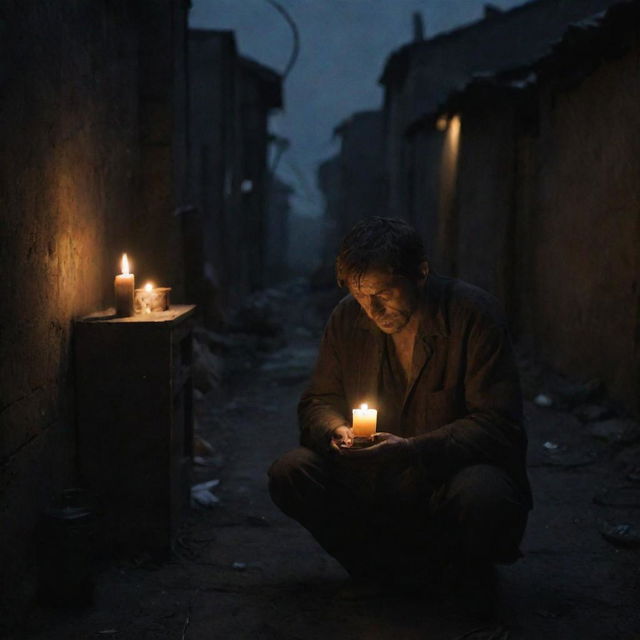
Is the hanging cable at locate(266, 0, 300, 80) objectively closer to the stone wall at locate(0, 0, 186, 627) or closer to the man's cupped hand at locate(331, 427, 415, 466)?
the stone wall at locate(0, 0, 186, 627)

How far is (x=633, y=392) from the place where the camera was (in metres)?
6.97

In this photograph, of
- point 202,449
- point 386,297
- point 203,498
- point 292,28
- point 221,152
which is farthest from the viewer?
point 221,152

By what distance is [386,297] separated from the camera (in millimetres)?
3576

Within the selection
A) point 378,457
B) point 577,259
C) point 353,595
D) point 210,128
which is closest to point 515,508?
point 378,457

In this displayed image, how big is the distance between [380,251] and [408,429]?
0.90 meters

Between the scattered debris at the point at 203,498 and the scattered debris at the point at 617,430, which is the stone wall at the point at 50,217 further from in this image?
the scattered debris at the point at 617,430

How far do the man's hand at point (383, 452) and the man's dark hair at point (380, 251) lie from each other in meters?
0.71

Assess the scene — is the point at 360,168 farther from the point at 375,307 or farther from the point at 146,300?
the point at 375,307

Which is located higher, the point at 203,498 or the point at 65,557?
the point at 65,557

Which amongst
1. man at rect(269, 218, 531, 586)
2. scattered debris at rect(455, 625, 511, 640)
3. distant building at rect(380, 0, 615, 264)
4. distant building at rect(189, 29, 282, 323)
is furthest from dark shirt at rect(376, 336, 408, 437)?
distant building at rect(380, 0, 615, 264)

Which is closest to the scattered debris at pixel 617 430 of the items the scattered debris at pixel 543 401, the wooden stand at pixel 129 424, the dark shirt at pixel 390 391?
the scattered debris at pixel 543 401

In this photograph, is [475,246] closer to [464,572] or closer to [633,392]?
[633,392]

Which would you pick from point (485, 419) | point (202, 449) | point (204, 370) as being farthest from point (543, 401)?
point (485, 419)

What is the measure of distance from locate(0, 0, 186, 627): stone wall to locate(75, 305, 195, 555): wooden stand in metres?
0.11
